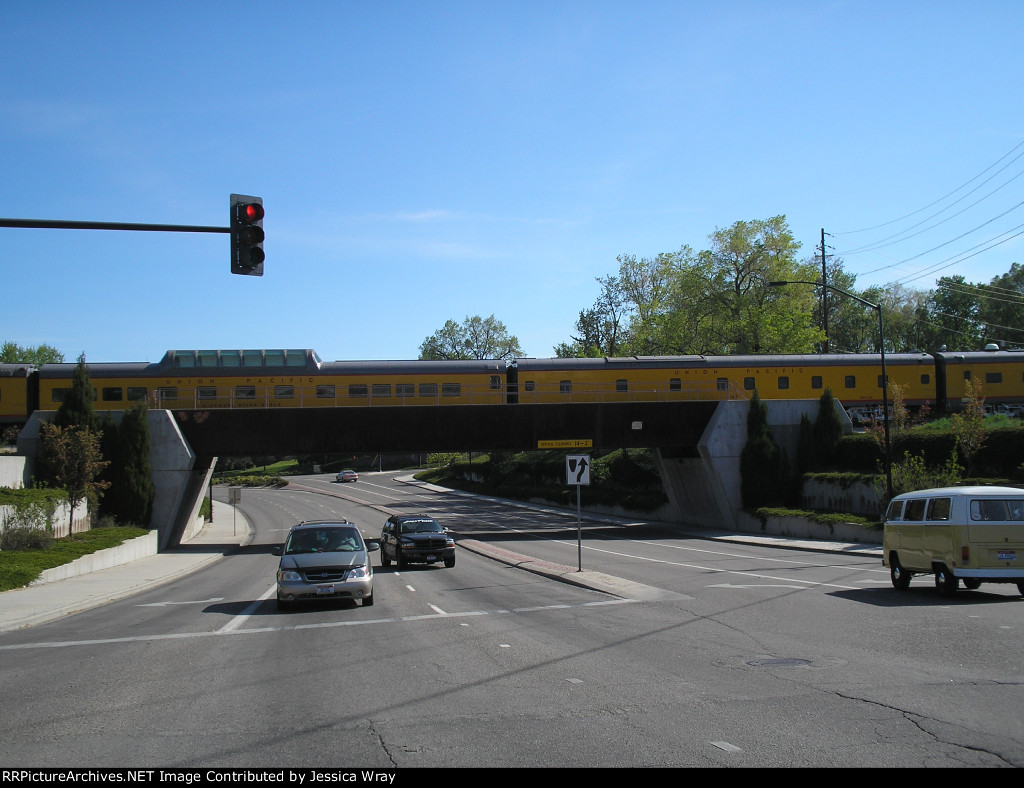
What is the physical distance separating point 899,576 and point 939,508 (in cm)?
207

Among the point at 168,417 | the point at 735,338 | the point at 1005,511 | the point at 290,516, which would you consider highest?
the point at 735,338

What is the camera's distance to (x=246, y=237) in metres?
12.3

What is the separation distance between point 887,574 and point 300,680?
55.2 ft

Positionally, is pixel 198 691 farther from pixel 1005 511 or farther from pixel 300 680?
pixel 1005 511

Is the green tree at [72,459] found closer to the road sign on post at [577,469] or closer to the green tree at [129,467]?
the green tree at [129,467]

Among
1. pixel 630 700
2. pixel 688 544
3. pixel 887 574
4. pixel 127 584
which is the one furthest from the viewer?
pixel 688 544

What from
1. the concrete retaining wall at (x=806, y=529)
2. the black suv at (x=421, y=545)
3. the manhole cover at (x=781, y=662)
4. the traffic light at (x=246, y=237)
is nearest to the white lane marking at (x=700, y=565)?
the concrete retaining wall at (x=806, y=529)

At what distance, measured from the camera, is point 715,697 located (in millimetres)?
8578

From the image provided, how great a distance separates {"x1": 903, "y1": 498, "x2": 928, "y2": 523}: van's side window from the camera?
1664cm

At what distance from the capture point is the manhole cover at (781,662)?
33.6 ft

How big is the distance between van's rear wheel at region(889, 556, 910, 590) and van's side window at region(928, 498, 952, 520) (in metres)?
1.59

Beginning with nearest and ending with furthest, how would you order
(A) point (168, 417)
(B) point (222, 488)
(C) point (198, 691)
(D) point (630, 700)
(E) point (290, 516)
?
(D) point (630, 700)
(C) point (198, 691)
(A) point (168, 417)
(E) point (290, 516)
(B) point (222, 488)

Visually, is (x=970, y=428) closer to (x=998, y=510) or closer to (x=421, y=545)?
(x=998, y=510)

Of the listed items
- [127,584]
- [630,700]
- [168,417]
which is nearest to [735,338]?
[168,417]
